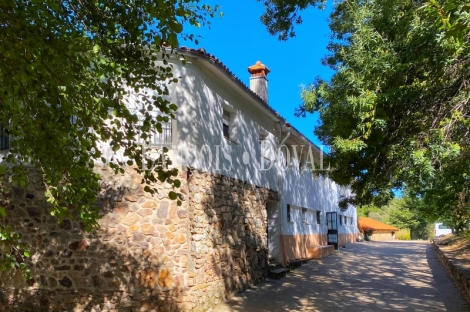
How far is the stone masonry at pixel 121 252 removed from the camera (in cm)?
790

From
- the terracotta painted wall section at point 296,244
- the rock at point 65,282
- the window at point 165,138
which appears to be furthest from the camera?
the terracotta painted wall section at point 296,244

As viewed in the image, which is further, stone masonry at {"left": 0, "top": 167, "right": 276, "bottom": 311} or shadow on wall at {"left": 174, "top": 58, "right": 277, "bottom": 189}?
shadow on wall at {"left": 174, "top": 58, "right": 277, "bottom": 189}

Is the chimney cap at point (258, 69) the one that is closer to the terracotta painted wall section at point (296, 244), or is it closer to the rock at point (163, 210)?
the terracotta painted wall section at point (296, 244)

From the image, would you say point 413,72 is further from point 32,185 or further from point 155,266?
point 32,185

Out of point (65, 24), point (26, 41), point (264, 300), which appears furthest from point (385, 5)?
point (264, 300)

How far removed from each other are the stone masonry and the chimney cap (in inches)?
296

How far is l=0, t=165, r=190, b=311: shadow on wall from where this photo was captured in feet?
25.9

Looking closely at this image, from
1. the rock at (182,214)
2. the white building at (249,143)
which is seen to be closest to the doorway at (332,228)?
the white building at (249,143)

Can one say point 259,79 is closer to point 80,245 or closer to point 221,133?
point 221,133

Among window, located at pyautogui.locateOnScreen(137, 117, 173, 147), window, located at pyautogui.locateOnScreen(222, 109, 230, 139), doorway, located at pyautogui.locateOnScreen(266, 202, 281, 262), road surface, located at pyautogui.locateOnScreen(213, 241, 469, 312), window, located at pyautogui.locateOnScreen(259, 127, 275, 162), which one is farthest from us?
doorway, located at pyautogui.locateOnScreen(266, 202, 281, 262)

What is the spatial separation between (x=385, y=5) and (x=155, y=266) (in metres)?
6.09

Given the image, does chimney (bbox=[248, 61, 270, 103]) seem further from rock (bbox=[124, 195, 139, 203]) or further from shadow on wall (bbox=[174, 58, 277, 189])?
rock (bbox=[124, 195, 139, 203])

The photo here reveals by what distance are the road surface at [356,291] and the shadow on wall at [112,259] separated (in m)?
1.60

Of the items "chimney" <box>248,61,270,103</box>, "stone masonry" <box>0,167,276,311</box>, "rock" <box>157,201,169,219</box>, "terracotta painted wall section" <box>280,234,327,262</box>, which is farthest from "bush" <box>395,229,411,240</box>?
"rock" <box>157,201,169,219</box>
